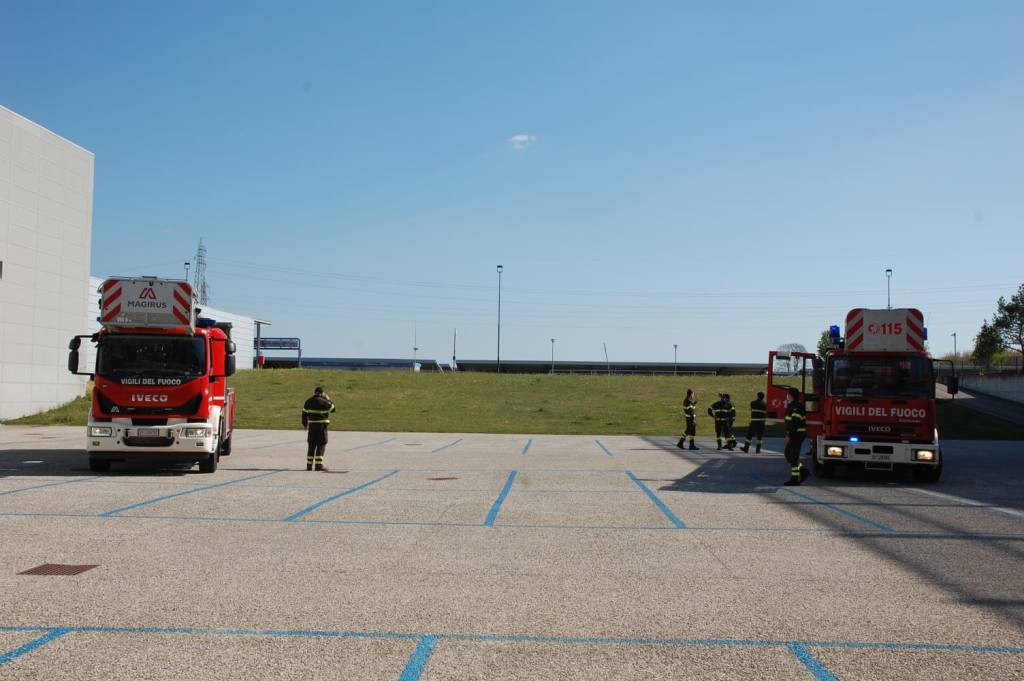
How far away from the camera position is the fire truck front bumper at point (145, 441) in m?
15.5

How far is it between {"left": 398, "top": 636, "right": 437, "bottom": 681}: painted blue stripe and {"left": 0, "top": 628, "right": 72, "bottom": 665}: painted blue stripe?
2226 mm

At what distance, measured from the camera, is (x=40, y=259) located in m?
35.1

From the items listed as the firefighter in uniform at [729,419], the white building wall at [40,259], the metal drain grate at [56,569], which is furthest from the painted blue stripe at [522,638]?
the white building wall at [40,259]

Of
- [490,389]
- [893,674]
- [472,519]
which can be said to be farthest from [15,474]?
[490,389]

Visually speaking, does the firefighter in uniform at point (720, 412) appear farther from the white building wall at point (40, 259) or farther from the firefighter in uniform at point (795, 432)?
the white building wall at point (40, 259)

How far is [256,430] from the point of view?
3509 centimetres

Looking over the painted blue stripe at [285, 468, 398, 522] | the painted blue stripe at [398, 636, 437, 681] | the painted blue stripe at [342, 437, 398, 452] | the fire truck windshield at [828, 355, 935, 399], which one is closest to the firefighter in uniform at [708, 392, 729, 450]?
the fire truck windshield at [828, 355, 935, 399]

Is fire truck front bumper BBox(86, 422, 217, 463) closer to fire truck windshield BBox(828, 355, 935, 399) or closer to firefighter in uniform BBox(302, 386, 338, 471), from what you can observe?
firefighter in uniform BBox(302, 386, 338, 471)

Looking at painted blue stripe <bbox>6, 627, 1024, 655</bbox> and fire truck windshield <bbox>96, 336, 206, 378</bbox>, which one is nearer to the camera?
painted blue stripe <bbox>6, 627, 1024, 655</bbox>

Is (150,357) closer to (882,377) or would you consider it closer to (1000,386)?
(882,377)

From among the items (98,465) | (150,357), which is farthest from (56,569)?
(98,465)

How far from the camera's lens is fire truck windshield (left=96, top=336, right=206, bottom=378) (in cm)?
1585

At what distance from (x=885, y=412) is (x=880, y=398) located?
0.97 ft

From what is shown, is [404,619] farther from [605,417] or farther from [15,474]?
[605,417]
